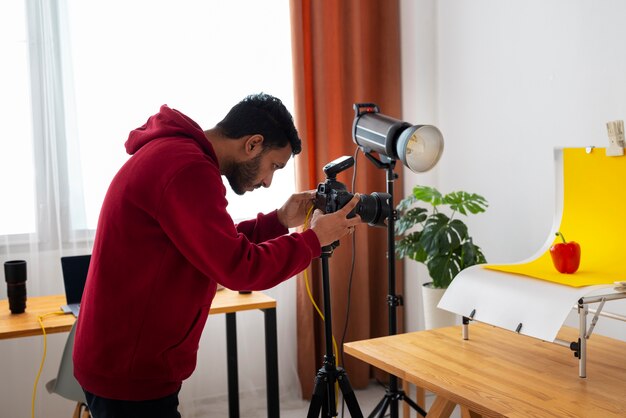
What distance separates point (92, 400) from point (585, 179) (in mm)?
1668

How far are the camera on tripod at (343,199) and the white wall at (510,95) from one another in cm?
119

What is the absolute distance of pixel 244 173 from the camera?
1.62 m

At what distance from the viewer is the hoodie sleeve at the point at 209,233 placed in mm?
1334

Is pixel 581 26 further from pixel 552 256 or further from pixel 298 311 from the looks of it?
pixel 298 311

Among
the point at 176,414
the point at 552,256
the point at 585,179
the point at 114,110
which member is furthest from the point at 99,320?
the point at 114,110

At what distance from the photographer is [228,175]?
5.31 ft

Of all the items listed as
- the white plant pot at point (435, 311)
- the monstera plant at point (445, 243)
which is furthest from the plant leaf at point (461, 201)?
the white plant pot at point (435, 311)

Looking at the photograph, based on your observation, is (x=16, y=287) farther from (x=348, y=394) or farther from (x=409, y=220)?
(x=409, y=220)

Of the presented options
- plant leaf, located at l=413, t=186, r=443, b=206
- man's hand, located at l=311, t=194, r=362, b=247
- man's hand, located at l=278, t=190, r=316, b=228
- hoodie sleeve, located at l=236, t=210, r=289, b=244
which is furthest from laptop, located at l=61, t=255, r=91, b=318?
plant leaf, located at l=413, t=186, r=443, b=206

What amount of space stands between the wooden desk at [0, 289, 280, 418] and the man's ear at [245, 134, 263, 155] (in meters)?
0.90

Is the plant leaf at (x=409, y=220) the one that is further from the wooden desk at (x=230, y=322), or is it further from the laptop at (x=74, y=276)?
the laptop at (x=74, y=276)

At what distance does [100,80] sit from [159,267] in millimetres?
1910

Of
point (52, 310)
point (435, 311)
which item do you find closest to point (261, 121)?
point (52, 310)

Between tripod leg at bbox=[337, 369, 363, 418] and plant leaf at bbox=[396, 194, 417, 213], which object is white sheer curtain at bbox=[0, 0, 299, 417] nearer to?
plant leaf at bbox=[396, 194, 417, 213]
